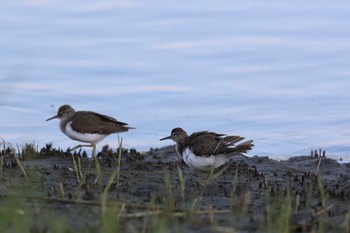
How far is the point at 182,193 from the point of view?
8.06m

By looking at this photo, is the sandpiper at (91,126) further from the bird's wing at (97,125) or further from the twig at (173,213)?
the twig at (173,213)

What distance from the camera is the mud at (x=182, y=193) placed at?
6.99m

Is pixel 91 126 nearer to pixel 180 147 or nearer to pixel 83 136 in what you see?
pixel 83 136

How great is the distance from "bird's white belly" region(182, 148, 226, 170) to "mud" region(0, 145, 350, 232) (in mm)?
141

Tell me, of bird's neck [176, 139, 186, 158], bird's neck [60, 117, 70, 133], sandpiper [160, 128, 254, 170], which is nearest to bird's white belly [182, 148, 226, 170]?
sandpiper [160, 128, 254, 170]

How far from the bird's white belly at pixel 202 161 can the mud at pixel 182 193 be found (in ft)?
0.46

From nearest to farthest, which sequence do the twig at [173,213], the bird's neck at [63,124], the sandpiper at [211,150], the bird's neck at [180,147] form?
the twig at [173,213] → the sandpiper at [211,150] → the bird's neck at [180,147] → the bird's neck at [63,124]

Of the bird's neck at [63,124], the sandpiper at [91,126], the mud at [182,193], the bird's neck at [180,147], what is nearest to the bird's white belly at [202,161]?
the mud at [182,193]

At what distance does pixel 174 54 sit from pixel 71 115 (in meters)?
4.20

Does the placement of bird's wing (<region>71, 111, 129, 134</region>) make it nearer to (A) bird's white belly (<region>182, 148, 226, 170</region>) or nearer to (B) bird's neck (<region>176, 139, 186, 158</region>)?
(B) bird's neck (<region>176, 139, 186, 158</region>)

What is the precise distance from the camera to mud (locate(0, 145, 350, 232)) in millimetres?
6992

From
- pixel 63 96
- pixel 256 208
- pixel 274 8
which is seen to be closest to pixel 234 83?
pixel 63 96

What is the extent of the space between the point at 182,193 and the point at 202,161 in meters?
3.38

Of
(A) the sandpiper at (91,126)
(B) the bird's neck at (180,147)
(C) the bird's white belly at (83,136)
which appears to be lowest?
(B) the bird's neck at (180,147)
